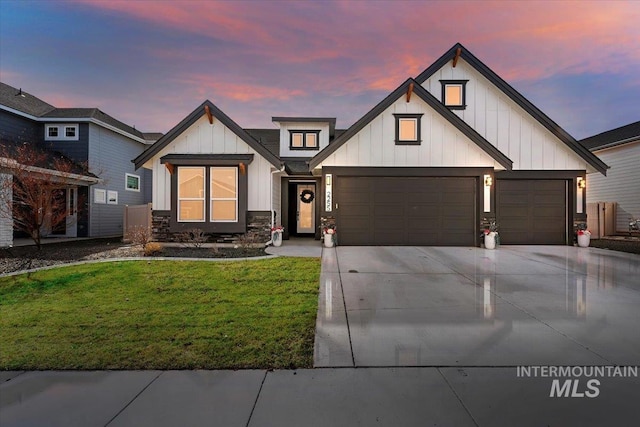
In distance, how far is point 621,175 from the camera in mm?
16938

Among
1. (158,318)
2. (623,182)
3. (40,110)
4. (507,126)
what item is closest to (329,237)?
(158,318)

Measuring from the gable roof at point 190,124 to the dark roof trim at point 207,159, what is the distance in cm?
43

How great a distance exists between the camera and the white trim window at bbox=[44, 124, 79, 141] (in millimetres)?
15961

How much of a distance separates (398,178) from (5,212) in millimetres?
13402

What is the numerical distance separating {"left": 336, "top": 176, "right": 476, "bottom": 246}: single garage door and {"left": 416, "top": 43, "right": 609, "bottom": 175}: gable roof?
3.75 metres

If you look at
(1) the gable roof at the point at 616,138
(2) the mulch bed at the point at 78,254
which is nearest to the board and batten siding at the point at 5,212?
(2) the mulch bed at the point at 78,254

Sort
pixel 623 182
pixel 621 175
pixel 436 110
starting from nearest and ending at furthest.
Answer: pixel 436 110
pixel 623 182
pixel 621 175

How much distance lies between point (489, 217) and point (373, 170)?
480 centimetres

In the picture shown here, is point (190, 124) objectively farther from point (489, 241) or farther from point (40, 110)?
point (489, 241)

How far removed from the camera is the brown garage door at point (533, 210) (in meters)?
12.5

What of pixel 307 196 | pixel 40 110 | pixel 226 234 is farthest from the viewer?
pixel 40 110

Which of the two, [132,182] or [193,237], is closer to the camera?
[193,237]

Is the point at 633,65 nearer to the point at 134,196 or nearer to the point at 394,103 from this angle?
the point at 394,103

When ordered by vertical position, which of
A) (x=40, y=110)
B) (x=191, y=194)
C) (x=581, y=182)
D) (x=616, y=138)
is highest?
(x=40, y=110)
